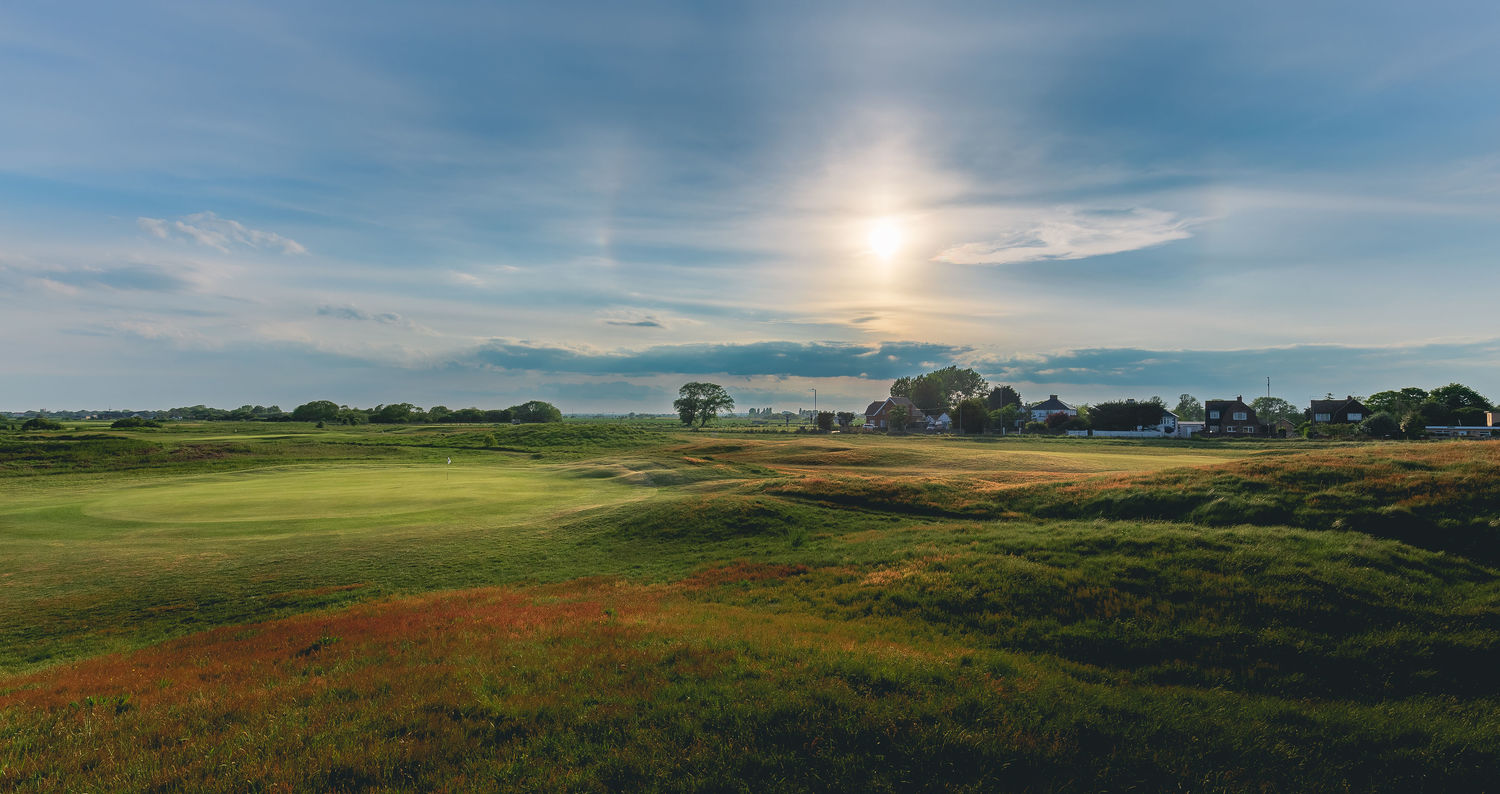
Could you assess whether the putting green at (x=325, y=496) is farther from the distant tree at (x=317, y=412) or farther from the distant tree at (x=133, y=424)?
the distant tree at (x=317, y=412)

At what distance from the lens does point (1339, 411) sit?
3994 inches

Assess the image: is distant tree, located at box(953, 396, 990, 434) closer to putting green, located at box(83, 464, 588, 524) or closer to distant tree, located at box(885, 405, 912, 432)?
distant tree, located at box(885, 405, 912, 432)

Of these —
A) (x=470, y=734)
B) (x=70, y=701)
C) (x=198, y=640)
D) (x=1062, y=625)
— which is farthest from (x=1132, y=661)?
(x=198, y=640)

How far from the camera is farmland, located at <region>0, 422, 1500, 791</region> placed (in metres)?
6.71

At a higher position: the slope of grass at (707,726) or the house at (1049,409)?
the house at (1049,409)

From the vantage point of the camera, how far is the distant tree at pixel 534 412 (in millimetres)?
171087

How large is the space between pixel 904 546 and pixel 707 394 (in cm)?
12927

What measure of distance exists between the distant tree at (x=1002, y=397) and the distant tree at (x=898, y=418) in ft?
129

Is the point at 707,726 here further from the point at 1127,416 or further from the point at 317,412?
the point at 317,412

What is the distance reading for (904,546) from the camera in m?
19.4

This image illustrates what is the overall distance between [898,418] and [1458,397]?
8656 centimetres

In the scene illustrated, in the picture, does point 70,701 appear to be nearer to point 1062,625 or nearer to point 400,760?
point 400,760

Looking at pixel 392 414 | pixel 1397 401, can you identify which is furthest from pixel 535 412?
pixel 1397 401

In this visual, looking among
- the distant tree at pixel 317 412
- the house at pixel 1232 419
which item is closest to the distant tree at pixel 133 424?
the distant tree at pixel 317 412
